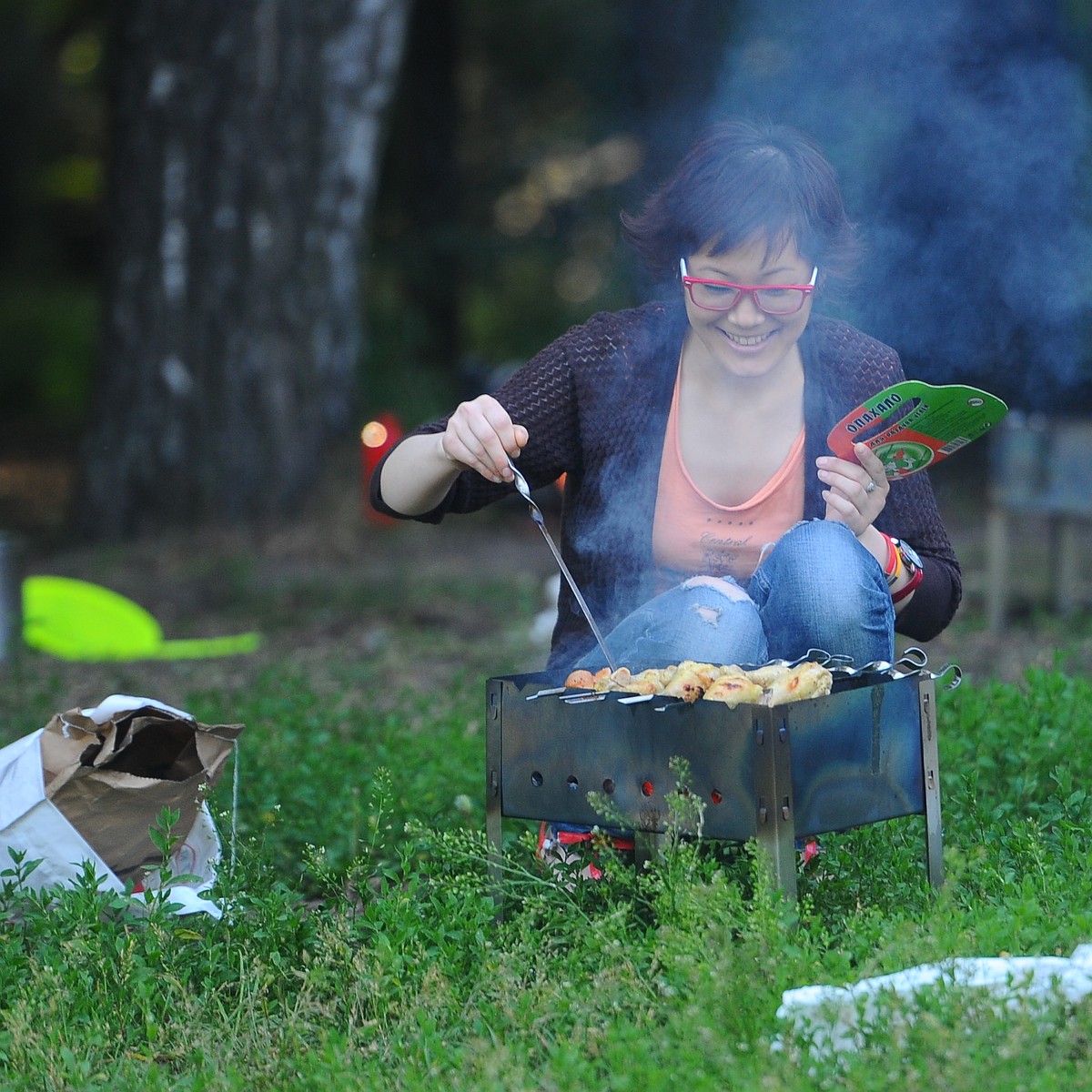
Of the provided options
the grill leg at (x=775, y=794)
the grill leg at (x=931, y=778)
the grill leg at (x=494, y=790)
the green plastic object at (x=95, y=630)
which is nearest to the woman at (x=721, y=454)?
the grill leg at (x=931, y=778)

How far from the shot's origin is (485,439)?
2900 millimetres

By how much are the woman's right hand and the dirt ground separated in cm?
325

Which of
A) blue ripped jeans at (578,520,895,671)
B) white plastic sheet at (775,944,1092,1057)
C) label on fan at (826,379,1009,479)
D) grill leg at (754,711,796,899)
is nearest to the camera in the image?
white plastic sheet at (775,944,1092,1057)

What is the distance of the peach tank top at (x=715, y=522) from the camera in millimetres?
3145

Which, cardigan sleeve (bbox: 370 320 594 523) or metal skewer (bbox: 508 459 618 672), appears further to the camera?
cardigan sleeve (bbox: 370 320 594 523)

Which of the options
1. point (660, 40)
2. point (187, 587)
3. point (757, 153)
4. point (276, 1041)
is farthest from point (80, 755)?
point (660, 40)

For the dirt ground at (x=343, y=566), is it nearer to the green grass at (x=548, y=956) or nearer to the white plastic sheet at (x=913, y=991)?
the green grass at (x=548, y=956)

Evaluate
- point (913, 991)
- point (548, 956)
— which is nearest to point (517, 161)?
point (548, 956)

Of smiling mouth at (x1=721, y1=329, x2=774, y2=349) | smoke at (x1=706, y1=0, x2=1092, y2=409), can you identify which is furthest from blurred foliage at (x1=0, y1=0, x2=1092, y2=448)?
smiling mouth at (x1=721, y1=329, x2=774, y2=349)

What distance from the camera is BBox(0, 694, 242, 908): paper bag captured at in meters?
3.11

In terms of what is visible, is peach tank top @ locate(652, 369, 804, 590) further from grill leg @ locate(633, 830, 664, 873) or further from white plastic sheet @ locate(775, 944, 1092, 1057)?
white plastic sheet @ locate(775, 944, 1092, 1057)

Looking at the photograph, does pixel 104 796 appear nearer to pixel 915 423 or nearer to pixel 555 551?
pixel 555 551

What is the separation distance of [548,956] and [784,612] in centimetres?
76

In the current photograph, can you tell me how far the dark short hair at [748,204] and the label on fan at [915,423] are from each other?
1.41 feet
